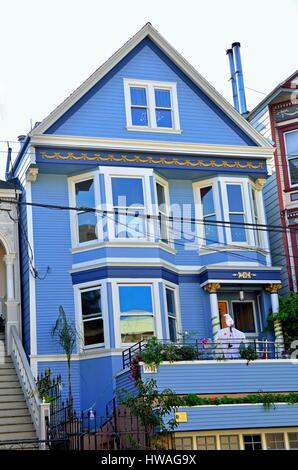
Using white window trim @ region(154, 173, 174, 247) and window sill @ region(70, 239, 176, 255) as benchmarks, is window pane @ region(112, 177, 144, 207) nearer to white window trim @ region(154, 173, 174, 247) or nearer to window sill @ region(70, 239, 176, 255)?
white window trim @ region(154, 173, 174, 247)

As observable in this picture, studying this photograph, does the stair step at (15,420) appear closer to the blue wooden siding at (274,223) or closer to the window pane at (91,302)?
the window pane at (91,302)

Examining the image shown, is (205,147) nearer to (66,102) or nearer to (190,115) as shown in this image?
(190,115)

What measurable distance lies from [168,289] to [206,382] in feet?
16.4

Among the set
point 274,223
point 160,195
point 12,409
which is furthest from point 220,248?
point 12,409

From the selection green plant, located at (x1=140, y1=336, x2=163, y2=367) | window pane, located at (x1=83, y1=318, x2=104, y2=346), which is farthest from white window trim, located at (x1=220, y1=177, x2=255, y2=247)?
green plant, located at (x1=140, y1=336, x2=163, y2=367)

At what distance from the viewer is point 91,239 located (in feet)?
81.1

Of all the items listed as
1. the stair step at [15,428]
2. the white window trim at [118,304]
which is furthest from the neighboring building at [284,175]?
the stair step at [15,428]

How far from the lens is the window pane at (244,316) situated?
26.2 metres

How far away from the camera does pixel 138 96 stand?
26406 millimetres

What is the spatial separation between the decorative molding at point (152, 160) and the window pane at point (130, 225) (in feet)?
5.26

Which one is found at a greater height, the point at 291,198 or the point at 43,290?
the point at 291,198

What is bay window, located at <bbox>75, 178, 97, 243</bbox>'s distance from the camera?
24.8 m
